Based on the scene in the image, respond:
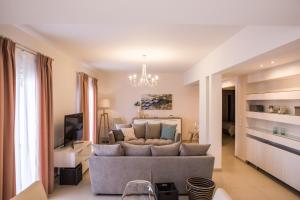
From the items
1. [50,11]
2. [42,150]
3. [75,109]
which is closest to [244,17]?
[50,11]

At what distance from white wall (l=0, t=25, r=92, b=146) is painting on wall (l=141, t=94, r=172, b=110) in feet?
10.5

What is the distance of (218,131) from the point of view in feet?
15.9

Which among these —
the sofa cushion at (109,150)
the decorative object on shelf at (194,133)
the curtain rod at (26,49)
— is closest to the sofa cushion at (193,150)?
the sofa cushion at (109,150)

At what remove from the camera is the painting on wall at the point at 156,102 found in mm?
8391

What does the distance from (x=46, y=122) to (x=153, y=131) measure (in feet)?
13.1

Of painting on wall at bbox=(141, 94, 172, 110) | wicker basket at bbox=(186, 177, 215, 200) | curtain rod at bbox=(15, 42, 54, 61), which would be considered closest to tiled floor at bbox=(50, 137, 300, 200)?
wicker basket at bbox=(186, 177, 215, 200)

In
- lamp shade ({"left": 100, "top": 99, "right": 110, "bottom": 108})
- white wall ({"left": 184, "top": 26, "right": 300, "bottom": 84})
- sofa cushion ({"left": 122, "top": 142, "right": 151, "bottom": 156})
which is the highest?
white wall ({"left": 184, "top": 26, "right": 300, "bottom": 84})

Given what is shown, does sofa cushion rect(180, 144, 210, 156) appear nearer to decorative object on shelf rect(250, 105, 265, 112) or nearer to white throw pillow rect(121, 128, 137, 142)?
decorative object on shelf rect(250, 105, 265, 112)

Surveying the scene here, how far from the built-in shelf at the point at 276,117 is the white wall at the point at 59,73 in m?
4.50

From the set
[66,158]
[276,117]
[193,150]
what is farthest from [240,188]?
[66,158]

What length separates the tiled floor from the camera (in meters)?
3.61

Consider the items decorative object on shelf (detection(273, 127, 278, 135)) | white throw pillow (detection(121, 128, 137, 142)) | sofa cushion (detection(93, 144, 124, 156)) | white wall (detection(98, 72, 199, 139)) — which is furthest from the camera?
white wall (detection(98, 72, 199, 139))

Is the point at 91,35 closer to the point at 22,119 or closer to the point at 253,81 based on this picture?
the point at 22,119

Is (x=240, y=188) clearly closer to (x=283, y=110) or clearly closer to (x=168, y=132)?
(x=283, y=110)
